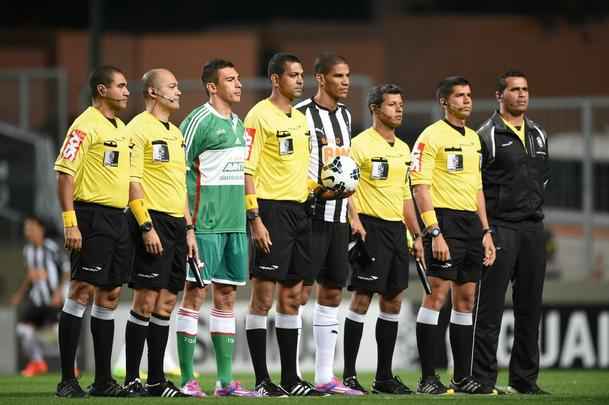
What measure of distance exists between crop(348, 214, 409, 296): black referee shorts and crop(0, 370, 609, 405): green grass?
987mm

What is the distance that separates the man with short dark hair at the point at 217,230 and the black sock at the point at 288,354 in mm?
324

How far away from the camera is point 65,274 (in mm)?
18219

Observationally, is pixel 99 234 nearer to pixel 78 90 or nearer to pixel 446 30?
pixel 78 90

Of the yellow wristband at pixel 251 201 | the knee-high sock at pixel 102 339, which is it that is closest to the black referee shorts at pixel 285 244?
the yellow wristband at pixel 251 201

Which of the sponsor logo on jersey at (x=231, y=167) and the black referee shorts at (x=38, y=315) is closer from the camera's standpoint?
the sponsor logo on jersey at (x=231, y=167)

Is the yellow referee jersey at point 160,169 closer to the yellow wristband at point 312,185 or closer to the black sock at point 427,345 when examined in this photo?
the yellow wristband at point 312,185

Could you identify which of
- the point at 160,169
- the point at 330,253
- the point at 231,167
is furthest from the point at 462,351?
the point at 160,169

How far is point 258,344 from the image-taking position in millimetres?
11023

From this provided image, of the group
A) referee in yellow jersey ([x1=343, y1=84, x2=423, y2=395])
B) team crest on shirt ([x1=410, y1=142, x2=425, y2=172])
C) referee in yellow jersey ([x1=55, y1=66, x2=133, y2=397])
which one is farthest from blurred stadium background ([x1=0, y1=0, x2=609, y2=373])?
referee in yellow jersey ([x1=55, y1=66, x2=133, y2=397])

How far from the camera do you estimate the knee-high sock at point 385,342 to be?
11.6 meters

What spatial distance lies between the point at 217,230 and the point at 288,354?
3.36ft

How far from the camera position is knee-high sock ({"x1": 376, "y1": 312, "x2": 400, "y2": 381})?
11594 millimetres

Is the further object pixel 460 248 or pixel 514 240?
pixel 514 240

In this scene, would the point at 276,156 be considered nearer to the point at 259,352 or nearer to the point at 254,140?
the point at 254,140
